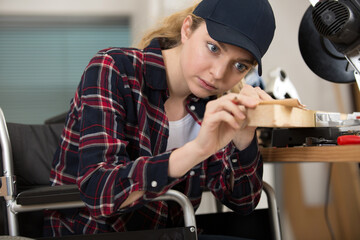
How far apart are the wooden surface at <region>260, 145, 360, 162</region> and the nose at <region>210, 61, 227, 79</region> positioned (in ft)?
0.67

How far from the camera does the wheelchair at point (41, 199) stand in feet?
3.00

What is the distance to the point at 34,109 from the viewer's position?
3.73 metres

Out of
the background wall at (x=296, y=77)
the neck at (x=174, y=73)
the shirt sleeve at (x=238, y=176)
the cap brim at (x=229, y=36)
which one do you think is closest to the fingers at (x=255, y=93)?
the cap brim at (x=229, y=36)

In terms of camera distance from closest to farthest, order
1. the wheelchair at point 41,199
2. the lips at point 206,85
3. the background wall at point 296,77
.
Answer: the wheelchair at point 41,199
the lips at point 206,85
the background wall at point 296,77

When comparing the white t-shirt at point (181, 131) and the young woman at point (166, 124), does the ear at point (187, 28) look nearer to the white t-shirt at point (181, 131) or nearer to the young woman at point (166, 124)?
the young woman at point (166, 124)

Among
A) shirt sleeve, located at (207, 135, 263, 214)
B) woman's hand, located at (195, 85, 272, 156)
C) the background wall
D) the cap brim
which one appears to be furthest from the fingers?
the background wall

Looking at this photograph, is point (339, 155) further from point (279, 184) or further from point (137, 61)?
point (279, 184)

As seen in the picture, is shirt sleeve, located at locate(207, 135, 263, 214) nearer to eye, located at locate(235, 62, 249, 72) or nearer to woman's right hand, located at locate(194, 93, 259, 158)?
eye, located at locate(235, 62, 249, 72)

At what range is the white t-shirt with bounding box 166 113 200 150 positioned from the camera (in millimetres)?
1192

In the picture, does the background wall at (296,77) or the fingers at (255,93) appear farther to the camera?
the background wall at (296,77)

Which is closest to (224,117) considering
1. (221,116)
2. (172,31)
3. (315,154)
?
(221,116)

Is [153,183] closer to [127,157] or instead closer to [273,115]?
[127,157]

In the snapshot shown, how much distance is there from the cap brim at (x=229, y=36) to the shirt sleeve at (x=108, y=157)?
25cm

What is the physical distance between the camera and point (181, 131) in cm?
121
